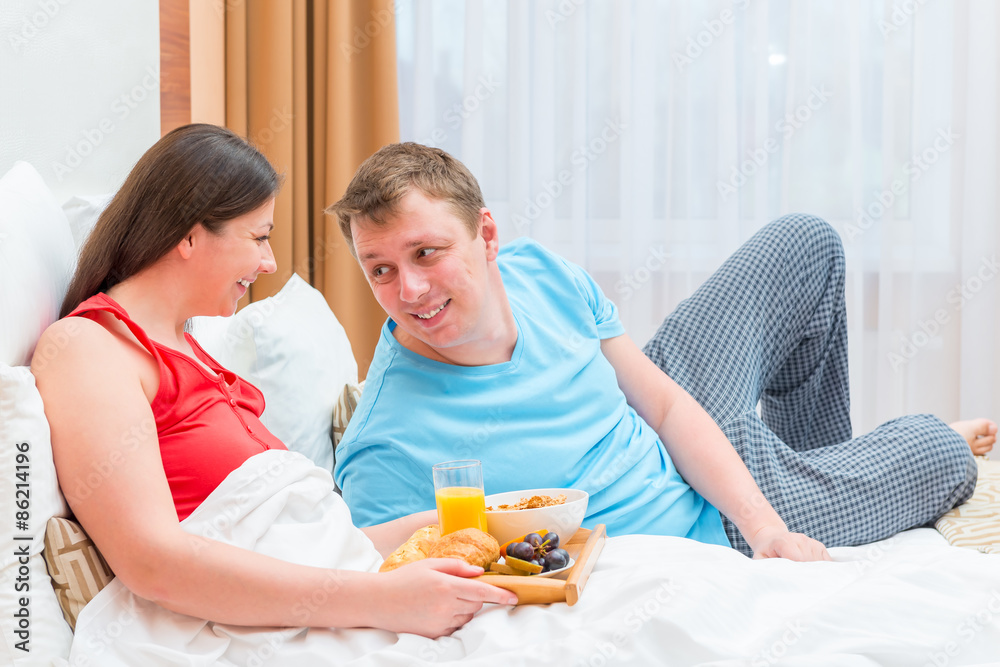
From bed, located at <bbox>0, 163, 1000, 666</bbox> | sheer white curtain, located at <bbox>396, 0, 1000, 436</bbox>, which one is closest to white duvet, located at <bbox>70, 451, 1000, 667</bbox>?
bed, located at <bbox>0, 163, 1000, 666</bbox>

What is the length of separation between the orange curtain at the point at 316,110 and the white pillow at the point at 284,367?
37.4 inches

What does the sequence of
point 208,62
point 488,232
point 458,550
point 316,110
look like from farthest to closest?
1. point 316,110
2. point 208,62
3. point 488,232
4. point 458,550

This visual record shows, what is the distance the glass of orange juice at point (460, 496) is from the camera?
3.42 feet

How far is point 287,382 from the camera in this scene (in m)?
1.49

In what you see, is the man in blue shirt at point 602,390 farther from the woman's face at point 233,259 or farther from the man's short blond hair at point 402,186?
the woman's face at point 233,259

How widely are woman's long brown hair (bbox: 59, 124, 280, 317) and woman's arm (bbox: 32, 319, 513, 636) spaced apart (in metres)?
0.17

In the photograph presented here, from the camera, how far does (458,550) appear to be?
946 mm

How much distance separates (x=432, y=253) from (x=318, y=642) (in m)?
0.58

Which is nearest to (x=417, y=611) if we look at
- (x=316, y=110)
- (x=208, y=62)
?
(x=208, y=62)

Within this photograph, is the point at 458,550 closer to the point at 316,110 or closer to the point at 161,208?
the point at 161,208

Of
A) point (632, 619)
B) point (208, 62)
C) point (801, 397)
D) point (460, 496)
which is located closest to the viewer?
point (632, 619)

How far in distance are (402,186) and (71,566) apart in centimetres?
65

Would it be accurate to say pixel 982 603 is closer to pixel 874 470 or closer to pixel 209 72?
pixel 874 470

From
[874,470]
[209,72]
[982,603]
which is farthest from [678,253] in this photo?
[982,603]
